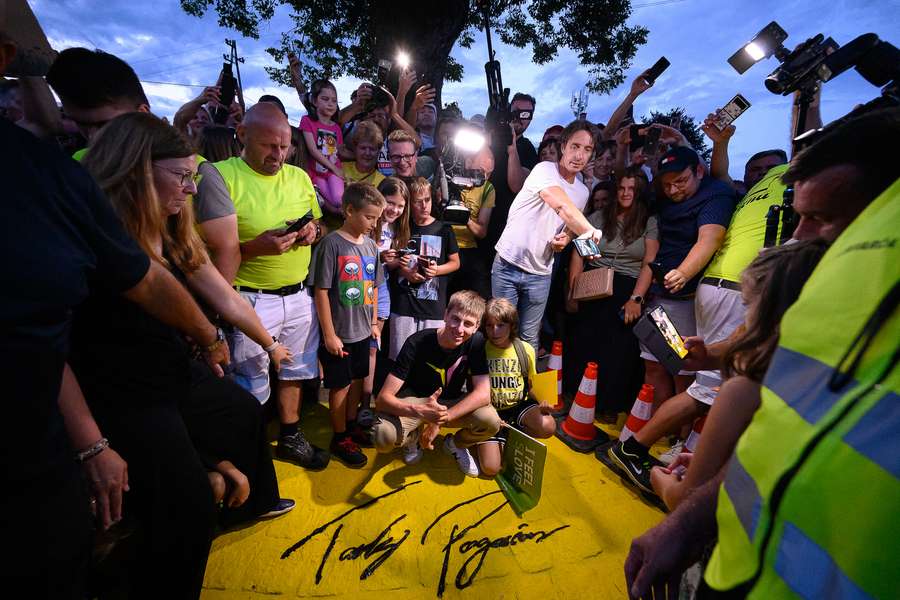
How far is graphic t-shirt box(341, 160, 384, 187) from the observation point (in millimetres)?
3857

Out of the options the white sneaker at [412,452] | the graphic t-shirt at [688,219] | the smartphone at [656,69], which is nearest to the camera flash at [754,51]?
the graphic t-shirt at [688,219]

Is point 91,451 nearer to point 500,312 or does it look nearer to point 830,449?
point 830,449

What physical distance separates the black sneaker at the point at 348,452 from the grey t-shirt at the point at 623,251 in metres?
2.93

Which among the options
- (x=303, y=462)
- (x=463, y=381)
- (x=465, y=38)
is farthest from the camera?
→ (x=465, y=38)

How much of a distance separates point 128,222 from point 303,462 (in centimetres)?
202

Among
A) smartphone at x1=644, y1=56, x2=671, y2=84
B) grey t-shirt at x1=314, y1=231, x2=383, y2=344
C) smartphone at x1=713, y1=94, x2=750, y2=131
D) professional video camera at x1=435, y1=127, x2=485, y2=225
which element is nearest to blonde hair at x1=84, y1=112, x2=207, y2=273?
grey t-shirt at x1=314, y1=231, x2=383, y2=344

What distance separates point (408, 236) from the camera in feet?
11.9

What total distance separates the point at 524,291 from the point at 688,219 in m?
1.58

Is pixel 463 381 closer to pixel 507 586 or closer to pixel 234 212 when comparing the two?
pixel 507 586

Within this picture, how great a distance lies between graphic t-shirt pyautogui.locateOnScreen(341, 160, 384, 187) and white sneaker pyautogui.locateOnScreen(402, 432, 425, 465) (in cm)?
243

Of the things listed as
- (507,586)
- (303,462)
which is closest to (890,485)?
(507,586)

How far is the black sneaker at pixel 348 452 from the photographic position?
9.46ft

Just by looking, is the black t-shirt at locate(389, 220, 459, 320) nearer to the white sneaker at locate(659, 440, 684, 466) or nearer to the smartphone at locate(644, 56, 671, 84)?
the white sneaker at locate(659, 440, 684, 466)

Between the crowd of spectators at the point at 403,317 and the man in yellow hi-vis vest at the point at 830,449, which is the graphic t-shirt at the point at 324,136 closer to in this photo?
the crowd of spectators at the point at 403,317
